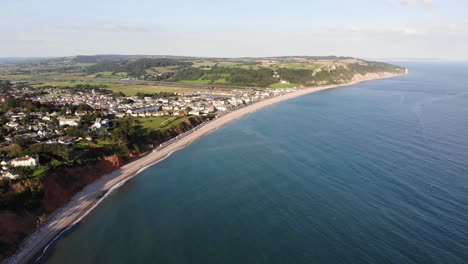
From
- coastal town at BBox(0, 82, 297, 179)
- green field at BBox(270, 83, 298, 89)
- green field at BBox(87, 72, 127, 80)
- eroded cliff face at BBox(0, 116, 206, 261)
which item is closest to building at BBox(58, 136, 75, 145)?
coastal town at BBox(0, 82, 297, 179)

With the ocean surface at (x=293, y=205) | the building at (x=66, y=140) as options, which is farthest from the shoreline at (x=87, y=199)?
the building at (x=66, y=140)

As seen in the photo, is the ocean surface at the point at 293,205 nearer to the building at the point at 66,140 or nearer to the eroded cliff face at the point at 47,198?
the eroded cliff face at the point at 47,198

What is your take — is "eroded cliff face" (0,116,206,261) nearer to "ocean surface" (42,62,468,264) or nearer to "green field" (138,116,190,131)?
"ocean surface" (42,62,468,264)

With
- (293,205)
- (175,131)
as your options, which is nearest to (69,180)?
(293,205)

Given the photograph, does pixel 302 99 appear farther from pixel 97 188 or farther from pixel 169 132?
pixel 97 188

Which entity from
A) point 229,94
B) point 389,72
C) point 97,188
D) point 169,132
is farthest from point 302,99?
point 389,72

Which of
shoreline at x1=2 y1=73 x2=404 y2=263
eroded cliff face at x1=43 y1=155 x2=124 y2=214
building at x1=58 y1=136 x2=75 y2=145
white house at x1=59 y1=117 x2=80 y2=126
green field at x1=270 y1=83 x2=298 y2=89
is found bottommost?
shoreline at x1=2 y1=73 x2=404 y2=263

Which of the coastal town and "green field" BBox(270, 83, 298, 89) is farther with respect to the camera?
"green field" BBox(270, 83, 298, 89)
